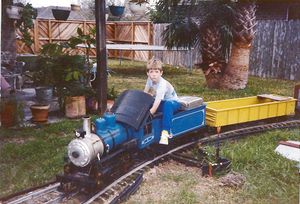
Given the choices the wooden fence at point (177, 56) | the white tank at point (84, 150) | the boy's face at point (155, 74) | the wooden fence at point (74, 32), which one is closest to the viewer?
the white tank at point (84, 150)

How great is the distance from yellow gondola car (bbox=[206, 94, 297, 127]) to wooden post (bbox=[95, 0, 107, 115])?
262 centimetres

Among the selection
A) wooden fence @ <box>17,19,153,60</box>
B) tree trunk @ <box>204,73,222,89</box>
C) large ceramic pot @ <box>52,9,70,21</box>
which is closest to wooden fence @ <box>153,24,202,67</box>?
wooden fence @ <box>17,19,153,60</box>

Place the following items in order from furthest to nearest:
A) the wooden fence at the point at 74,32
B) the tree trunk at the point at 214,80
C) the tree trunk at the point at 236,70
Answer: the wooden fence at the point at 74,32 → the tree trunk at the point at 214,80 → the tree trunk at the point at 236,70

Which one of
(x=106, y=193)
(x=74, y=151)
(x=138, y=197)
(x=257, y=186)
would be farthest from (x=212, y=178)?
(x=74, y=151)

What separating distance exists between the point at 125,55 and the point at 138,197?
21322 millimetres

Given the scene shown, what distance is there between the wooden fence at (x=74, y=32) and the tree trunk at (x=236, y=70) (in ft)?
35.5

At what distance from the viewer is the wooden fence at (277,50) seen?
15.2 m

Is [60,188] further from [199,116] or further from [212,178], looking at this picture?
[199,116]

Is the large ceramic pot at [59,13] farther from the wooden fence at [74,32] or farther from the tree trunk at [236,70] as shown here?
the tree trunk at [236,70]

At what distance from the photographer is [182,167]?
5.86 m

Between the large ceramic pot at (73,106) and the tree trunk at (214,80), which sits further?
the tree trunk at (214,80)

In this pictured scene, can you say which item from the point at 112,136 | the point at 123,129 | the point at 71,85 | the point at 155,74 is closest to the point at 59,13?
the point at 71,85

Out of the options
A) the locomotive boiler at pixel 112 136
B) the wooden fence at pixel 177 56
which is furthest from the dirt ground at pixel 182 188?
the wooden fence at pixel 177 56

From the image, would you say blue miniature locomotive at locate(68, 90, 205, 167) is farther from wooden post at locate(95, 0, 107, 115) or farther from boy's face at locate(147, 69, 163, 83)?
wooden post at locate(95, 0, 107, 115)
